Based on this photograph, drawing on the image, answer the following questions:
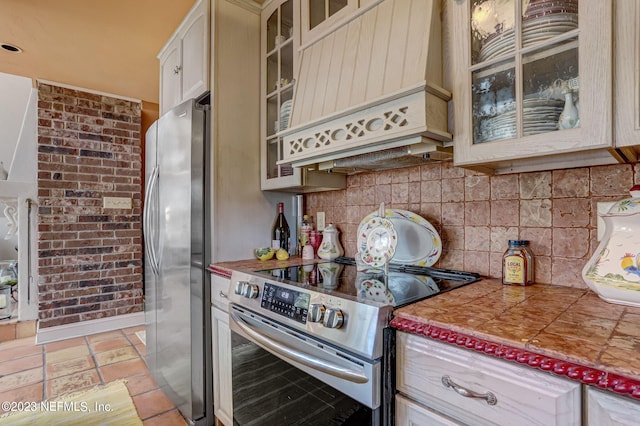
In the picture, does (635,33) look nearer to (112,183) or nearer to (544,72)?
(544,72)

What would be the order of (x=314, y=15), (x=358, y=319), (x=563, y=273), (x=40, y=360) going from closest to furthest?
(x=358, y=319)
(x=563, y=273)
(x=314, y=15)
(x=40, y=360)

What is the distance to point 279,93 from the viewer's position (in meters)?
1.90

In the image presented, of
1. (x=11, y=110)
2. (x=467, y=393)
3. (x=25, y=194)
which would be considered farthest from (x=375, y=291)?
(x=11, y=110)

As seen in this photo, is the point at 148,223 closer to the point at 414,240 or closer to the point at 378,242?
the point at 378,242

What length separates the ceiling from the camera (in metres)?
1.95

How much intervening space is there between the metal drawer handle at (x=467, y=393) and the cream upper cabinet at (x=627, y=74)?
0.68 metres

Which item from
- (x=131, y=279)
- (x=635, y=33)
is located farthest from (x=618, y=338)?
(x=131, y=279)

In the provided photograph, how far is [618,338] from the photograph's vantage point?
686 millimetres

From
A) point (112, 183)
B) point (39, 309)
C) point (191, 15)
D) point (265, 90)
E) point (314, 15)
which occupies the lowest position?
point (39, 309)

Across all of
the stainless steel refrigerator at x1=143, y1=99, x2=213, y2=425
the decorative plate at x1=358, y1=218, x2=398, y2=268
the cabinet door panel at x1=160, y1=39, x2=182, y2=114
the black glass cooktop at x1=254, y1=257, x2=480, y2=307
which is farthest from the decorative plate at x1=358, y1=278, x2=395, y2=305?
the cabinet door panel at x1=160, y1=39, x2=182, y2=114

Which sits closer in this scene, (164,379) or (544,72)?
(544,72)

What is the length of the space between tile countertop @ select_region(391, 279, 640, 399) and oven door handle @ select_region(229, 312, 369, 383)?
193 mm

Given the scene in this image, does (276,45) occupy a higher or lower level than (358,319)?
higher

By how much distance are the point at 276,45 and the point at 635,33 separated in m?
1.62
